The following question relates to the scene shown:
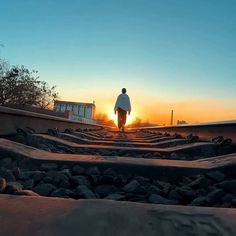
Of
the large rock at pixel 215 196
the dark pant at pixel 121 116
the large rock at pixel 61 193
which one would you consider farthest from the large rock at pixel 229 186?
the dark pant at pixel 121 116

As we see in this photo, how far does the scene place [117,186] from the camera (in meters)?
2.59

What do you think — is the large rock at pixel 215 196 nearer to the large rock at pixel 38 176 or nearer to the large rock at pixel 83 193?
the large rock at pixel 83 193

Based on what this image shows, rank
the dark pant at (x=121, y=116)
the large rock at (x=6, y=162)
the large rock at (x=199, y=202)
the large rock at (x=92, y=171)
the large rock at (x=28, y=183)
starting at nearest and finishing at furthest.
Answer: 1. the large rock at (x=199, y=202)
2. the large rock at (x=28, y=183)
3. the large rock at (x=92, y=171)
4. the large rock at (x=6, y=162)
5. the dark pant at (x=121, y=116)

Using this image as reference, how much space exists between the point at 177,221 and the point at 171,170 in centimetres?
150

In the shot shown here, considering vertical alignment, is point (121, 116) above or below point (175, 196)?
above

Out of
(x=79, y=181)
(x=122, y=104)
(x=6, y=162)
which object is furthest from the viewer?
(x=122, y=104)

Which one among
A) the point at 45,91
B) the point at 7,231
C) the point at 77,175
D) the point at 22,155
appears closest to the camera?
the point at 7,231

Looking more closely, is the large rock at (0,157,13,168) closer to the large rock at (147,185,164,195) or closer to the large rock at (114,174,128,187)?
the large rock at (114,174,128,187)

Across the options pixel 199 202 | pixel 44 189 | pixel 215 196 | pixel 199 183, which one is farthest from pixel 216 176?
pixel 44 189

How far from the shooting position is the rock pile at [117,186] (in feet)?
7.17

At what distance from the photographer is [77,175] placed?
280cm

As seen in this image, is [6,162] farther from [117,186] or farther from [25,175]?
[117,186]

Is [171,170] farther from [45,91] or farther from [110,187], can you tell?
[45,91]

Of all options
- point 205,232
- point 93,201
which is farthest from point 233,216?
point 93,201
